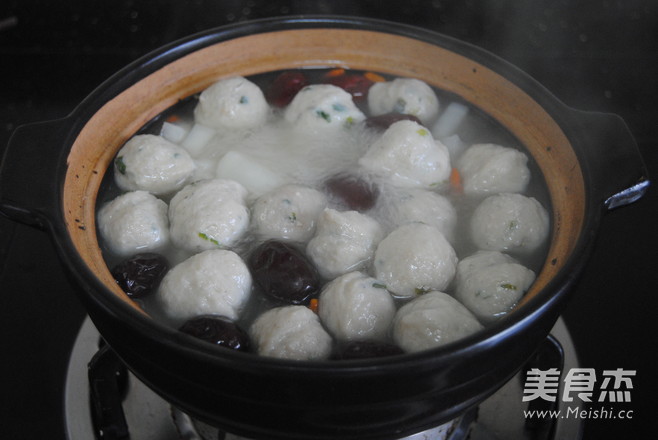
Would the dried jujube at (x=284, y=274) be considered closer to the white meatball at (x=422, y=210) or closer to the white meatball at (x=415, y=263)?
the white meatball at (x=415, y=263)

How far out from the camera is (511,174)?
1570 mm

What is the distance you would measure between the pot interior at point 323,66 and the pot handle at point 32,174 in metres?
0.05

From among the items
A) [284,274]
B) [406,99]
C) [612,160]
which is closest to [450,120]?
[406,99]

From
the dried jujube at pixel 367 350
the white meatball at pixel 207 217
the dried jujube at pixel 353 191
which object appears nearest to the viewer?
the dried jujube at pixel 367 350

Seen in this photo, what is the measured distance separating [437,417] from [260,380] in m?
0.37

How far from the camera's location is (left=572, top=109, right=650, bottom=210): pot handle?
1266mm

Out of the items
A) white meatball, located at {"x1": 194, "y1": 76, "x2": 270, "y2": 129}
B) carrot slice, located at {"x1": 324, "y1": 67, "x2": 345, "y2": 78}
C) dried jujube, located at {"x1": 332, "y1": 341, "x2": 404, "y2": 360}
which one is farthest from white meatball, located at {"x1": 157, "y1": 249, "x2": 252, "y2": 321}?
carrot slice, located at {"x1": 324, "y1": 67, "x2": 345, "y2": 78}

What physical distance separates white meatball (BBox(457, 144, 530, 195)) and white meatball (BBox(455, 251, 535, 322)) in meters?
0.25

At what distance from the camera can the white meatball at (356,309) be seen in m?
1.28

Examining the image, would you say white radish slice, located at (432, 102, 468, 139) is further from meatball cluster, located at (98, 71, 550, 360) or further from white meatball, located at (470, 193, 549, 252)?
white meatball, located at (470, 193, 549, 252)

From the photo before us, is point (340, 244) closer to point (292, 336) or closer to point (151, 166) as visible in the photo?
point (292, 336)

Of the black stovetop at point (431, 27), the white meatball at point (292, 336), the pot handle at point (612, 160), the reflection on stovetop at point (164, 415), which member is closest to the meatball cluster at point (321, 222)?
the white meatball at point (292, 336)

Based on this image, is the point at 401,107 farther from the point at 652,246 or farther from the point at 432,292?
the point at 652,246

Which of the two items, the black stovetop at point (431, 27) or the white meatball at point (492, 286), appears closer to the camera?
the white meatball at point (492, 286)
